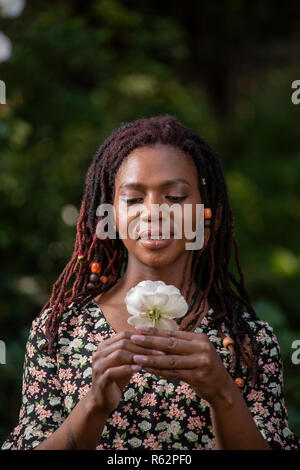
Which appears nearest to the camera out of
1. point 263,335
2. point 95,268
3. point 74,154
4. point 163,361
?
point 163,361

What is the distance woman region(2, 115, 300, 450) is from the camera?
2021 millimetres

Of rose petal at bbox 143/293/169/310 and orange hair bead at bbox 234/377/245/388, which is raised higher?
rose petal at bbox 143/293/169/310

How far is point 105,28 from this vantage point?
22.8 feet

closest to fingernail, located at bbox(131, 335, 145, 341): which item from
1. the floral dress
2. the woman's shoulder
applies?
the floral dress

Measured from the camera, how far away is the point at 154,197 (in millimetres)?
2305

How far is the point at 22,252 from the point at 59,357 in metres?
3.94

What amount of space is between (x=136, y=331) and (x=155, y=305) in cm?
31

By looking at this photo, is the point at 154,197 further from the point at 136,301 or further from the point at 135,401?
the point at 135,401

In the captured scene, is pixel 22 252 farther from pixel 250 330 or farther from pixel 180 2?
pixel 180 2

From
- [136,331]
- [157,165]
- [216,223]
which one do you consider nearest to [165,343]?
[136,331]

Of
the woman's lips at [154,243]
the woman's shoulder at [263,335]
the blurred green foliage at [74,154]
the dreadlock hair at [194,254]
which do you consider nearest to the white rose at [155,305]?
the woman's lips at [154,243]

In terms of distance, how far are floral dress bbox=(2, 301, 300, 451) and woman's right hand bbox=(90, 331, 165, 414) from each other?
1.00 feet

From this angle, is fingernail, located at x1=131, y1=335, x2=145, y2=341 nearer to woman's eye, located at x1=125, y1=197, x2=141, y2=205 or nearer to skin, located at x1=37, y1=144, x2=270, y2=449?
skin, located at x1=37, y1=144, x2=270, y2=449
